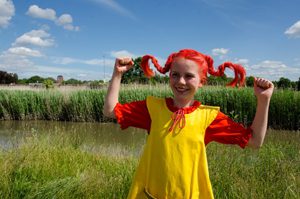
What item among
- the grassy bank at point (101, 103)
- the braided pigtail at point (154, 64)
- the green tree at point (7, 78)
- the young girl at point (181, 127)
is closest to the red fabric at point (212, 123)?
the young girl at point (181, 127)

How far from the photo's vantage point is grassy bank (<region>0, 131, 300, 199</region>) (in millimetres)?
3162

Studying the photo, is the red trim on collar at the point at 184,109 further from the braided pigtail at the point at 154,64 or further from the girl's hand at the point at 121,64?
the girl's hand at the point at 121,64

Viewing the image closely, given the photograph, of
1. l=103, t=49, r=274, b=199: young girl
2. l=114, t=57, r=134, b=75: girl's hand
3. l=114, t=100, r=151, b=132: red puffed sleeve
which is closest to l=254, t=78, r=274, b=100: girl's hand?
l=103, t=49, r=274, b=199: young girl

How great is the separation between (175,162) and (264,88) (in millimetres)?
576

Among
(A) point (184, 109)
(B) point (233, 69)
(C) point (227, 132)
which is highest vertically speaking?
(B) point (233, 69)

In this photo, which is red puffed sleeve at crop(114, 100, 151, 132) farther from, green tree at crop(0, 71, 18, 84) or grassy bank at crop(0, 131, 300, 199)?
green tree at crop(0, 71, 18, 84)

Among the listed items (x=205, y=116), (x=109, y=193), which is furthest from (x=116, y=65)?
(x=109, y=193)

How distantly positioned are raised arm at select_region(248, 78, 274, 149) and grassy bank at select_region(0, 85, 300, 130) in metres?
9.70

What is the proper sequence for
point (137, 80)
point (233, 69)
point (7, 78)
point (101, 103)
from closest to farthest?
point (233, 69) → point (101, 103) → point (137, 80) → point (7, 78)

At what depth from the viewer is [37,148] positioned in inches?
196

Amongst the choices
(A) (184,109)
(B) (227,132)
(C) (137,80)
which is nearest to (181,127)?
(A) (184,109)

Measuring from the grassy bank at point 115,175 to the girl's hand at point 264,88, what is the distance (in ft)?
4.60

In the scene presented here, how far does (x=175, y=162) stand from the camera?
178 cm

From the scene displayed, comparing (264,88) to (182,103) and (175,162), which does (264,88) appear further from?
(175,162)
